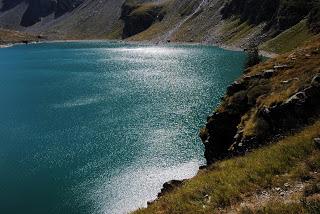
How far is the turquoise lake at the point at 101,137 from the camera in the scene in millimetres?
56494

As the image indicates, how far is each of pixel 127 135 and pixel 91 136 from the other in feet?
24.5

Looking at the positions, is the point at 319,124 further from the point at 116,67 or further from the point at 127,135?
the point at 116,67

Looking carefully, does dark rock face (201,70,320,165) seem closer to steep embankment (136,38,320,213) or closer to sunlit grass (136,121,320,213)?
steep embankment (136,38,320,213)

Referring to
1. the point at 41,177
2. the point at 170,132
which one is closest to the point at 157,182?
the point at 41,177

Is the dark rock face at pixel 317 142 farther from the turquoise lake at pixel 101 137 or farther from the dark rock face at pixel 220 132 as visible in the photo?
the turquoise lake at pixel 101 137

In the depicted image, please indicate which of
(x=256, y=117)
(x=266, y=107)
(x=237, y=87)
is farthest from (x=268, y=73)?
(x=266, y=107)

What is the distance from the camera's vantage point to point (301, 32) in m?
178

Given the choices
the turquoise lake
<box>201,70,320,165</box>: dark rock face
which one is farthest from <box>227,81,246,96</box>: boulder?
the turquoise lake

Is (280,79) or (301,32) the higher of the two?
(280,79)

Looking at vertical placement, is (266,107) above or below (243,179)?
below

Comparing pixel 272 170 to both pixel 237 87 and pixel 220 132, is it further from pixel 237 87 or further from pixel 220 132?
pixel 237 87

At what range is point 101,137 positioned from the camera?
82.5 metres

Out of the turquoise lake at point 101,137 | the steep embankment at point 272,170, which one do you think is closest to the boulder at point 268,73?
the steep embankment at point 272,170

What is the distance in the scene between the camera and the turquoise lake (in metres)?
56.5
